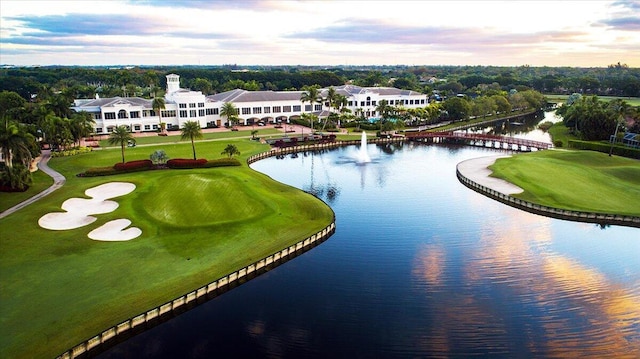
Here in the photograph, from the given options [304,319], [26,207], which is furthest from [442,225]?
[26,207]

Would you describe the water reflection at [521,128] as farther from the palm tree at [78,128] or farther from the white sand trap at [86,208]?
the white sand trap at [86,208]

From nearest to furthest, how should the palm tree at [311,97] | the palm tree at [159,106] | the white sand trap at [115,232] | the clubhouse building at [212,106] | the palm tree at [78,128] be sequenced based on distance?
1. the white sand trap at [115,232]
2. the palm tree at [78,128]
3. the palm tree at [159,106]
4. the clubhouse building at [212,106]
5. the palm tree at [311,97]

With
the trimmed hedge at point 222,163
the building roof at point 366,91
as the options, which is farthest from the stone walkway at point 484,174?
the building roof at point 366,91

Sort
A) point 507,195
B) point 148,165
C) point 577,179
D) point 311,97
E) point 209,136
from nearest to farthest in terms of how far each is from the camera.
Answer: point 507,195, point 577,179, point 148,165, point 209,136, point 311,97

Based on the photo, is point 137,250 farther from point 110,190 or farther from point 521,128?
point 521,128

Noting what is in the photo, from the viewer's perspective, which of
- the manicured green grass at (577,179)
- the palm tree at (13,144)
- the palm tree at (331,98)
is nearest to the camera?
→ the palm tree at (13,144)

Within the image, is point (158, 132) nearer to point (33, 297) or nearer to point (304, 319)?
point (33, 297)

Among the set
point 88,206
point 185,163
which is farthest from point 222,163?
point 88,206
